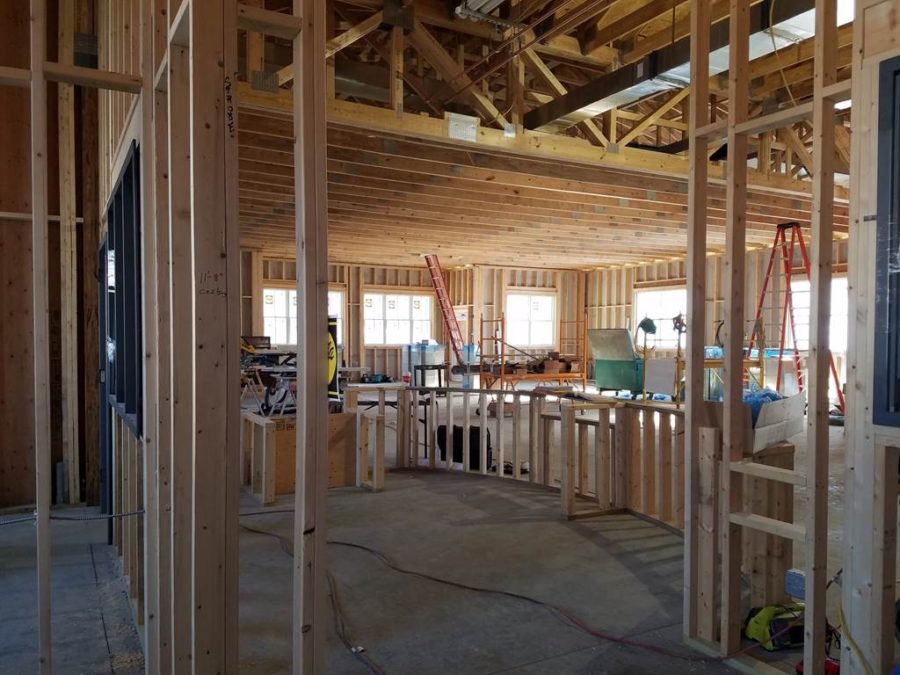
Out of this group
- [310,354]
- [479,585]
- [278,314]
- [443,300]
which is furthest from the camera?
[278,314]

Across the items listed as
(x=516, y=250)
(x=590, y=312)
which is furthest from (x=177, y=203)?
(x=590, y=312)

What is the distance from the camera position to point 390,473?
297 inches

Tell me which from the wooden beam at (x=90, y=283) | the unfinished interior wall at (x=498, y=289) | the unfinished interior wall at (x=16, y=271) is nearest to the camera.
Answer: the unfinished interior wall at (x=16, y=271)

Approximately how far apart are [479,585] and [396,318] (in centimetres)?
1584

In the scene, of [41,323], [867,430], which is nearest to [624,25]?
[867,430]

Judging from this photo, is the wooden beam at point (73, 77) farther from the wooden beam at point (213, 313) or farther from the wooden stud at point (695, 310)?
the wooden stud at point (695, 310)

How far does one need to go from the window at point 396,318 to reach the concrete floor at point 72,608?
1417 centimetres

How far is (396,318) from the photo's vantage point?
1984cm

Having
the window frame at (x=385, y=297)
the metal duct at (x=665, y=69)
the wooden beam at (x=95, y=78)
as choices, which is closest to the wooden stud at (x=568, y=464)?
the metal duct at (x=665, y=69)

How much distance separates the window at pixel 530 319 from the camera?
21250 mm

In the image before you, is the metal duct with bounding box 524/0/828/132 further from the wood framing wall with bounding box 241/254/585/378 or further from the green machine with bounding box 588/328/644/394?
the wood framing wall with bounding box 241/254/585/378

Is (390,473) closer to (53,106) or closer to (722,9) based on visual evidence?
(53,106)

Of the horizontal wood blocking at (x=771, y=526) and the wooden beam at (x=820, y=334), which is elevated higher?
the wooden beam at (x=820, y=334)

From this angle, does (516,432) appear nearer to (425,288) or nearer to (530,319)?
(425,288)
